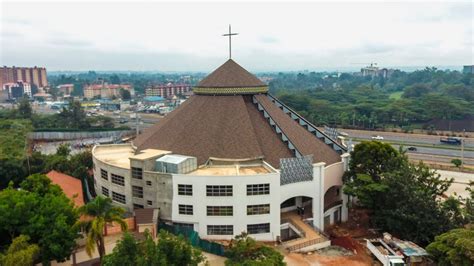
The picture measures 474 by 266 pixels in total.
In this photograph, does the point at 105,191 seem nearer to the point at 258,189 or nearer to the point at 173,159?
the point at 173,159

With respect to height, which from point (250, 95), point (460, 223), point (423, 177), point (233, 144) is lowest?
point (460, 223)

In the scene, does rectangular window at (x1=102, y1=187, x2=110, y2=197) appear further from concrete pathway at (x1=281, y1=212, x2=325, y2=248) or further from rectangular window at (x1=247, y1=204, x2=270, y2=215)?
concrete pathway at (x1=281, y1=212, x2=325, y2=248)

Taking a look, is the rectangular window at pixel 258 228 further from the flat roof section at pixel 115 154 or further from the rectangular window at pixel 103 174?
the rectangular window at pixel 103 174

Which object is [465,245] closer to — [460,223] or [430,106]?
[460,223]

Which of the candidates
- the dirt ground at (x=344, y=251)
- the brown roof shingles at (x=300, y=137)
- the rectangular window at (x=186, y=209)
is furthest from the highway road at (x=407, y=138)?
the rectangular window at (x=186, y=209)

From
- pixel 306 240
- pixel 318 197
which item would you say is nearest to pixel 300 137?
pixel 318 197

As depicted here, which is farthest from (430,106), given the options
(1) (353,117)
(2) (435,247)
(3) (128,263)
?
(3) (128,263)
